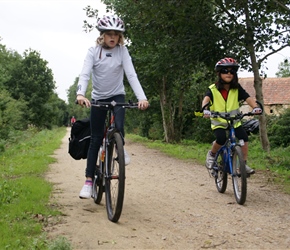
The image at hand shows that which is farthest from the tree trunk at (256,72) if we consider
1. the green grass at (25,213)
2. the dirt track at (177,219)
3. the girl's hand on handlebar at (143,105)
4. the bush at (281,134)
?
the girl's hand on handlebar at (143,105)

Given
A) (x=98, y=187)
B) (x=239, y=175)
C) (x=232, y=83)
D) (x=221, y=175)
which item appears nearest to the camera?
(x=98, y=187)

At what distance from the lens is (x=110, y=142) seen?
530cm

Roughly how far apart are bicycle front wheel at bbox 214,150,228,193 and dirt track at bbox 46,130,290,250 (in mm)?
128

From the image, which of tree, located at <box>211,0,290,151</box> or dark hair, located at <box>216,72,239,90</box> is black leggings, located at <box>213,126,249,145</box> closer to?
dark hair, located at <box>216,72,239,90</box>

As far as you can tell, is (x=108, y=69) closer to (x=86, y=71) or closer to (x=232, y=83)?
(x=86, y=71)

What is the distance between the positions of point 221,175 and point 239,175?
902 millimetres

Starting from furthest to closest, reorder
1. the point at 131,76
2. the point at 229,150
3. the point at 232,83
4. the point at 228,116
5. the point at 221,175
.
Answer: the point at 221,175, the point at 232,83, the point at 229,150, the point at 228,116, the point at 131,76

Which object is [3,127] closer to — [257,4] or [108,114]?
[257,4]

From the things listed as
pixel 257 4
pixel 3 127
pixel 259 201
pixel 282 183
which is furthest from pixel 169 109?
pixel 259 201

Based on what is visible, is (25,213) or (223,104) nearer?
(25,213)

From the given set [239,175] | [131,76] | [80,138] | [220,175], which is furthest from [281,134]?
[131,76]

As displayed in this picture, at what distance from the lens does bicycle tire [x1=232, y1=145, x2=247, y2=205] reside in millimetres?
6035

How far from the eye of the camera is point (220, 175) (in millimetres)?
7191

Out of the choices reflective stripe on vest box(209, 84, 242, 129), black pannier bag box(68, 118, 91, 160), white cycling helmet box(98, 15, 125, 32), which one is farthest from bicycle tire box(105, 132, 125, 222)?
reflective stripe on vest box(209, 84, 242, 129)
